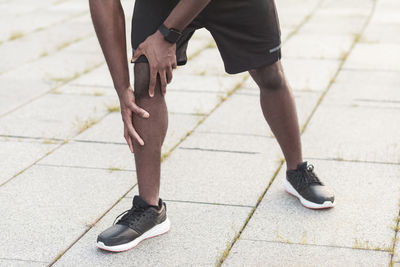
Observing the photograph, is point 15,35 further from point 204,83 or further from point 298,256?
point 298,256

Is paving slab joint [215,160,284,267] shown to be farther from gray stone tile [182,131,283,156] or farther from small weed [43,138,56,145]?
small weed [43,138,56,145]

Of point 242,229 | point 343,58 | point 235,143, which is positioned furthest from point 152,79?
point 343,58

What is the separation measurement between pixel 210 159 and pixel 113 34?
1343 mm

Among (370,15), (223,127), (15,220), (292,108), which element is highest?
(292,108)

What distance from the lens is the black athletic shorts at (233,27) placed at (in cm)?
326

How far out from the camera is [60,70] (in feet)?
21.2

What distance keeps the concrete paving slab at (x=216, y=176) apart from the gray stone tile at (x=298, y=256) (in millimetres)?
503

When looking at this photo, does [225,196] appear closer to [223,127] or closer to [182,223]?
[182,223]

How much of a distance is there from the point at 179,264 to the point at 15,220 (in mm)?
925

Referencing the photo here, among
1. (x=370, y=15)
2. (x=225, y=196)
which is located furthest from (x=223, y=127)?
(x=370, y=15)

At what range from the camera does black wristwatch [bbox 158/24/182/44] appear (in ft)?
10.3

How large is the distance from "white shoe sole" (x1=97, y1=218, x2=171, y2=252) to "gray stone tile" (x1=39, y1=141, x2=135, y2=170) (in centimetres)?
86

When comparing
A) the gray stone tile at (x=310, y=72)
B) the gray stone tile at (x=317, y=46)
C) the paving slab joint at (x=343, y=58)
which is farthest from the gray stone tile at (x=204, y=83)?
the gray stone tile at (x=317, y=46)

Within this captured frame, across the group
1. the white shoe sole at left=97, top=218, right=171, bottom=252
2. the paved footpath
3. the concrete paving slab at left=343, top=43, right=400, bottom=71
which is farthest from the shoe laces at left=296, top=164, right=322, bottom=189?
the concrete paving slab at left=343, top=43, right=400, bottom=71
